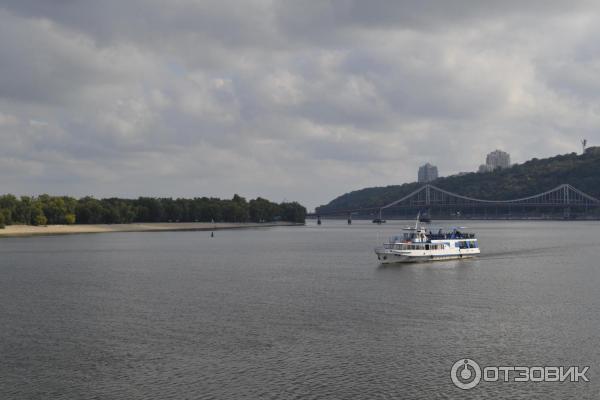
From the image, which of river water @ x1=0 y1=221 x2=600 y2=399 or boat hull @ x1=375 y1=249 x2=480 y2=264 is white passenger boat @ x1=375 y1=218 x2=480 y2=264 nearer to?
boat hull @ x1=375 y1=249 x2=480 y2=264

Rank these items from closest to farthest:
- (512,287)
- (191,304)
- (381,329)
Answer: (381,329), (191,304), (512,287)

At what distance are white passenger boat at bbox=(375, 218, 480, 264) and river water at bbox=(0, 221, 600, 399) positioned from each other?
1048 centimetres

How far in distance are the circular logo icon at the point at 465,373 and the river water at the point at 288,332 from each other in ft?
1.78

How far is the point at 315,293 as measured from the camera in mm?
70000

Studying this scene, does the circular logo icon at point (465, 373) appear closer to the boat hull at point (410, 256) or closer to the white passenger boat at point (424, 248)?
the boat hull at point (410, 256)

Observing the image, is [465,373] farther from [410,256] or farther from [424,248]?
[424,248]

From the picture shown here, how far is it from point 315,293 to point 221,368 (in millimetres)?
30564

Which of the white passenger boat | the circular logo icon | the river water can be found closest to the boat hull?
the white passenger boat

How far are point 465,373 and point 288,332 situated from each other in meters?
14.9

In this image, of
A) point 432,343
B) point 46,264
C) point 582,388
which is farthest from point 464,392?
point 46,264

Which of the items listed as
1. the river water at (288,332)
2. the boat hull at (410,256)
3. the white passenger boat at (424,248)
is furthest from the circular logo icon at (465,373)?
the white passenger boat at (424,248)

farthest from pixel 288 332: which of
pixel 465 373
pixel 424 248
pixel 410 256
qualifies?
pixel 424 248

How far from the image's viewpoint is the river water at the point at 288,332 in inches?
1449

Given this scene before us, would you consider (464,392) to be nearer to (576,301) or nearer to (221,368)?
(221,368)
